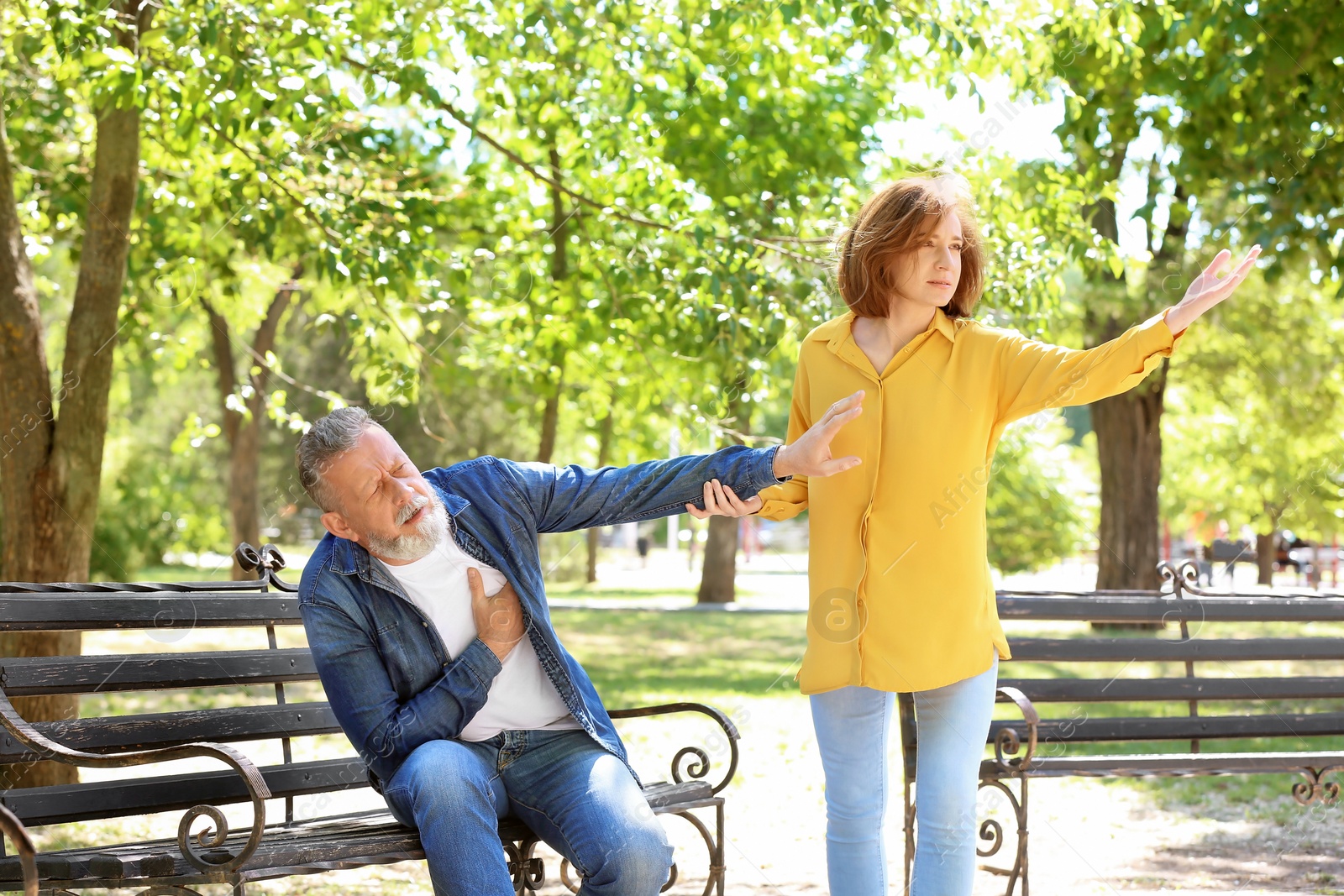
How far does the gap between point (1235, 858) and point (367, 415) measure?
4.05 metres

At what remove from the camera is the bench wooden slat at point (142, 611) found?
336 centimetres

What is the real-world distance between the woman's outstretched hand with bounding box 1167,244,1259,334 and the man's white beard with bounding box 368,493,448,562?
5.88 ft

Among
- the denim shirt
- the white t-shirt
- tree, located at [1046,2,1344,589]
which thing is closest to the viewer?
the denim shirt

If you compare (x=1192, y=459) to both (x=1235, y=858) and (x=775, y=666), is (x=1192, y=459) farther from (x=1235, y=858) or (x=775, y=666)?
(x=1235, y=858)

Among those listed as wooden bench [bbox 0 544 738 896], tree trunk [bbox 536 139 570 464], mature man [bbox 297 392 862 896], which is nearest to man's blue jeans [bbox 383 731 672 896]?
mature man [bbox 297 392 862 896]

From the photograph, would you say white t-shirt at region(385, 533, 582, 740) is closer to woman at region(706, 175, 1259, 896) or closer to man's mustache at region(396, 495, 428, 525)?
man's mustache at region(396, 495, 428, 525)

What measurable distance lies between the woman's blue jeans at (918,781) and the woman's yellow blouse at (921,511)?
65mm

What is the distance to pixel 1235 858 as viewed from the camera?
523cm

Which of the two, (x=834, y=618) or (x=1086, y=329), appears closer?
(x=834, y=618)

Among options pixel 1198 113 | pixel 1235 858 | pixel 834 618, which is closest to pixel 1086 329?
pixel 1198 113

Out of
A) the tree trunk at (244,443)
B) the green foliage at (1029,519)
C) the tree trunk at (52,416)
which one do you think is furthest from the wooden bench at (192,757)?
the green foliage at (1029,519)

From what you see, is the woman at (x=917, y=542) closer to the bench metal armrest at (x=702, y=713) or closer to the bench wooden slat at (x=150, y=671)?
the bench metal armrest at (x=702, y=713)

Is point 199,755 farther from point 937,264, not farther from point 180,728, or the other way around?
point 937,264

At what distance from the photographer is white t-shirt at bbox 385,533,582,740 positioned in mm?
3271
